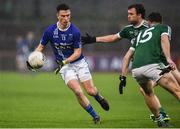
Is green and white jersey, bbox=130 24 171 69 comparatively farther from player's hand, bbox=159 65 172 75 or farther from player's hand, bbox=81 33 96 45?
player's hand, bbox=81 33 96 45

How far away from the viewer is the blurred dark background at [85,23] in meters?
40.2

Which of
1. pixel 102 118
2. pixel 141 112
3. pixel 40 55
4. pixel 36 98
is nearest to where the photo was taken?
pixel 40 55

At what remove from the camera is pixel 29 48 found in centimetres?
3788

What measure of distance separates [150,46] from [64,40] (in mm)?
2389

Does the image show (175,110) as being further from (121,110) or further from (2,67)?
(2,67)

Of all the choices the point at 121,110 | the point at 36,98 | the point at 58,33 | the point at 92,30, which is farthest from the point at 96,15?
the point at 58,33

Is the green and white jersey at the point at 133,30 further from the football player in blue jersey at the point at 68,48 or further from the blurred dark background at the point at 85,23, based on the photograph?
the blurred dark background at the point at 85,23

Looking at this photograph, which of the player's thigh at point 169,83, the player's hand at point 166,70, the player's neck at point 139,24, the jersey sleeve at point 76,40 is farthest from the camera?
the jersey sleeve at point 76,40

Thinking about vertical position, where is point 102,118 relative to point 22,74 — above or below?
above

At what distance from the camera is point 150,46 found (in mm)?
12352

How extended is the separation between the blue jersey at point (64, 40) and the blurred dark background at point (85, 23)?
24.8 metres

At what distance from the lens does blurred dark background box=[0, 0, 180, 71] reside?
4016 cm

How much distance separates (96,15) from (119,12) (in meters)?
1.45

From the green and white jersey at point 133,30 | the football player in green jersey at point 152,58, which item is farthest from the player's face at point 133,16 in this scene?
the football player in green jersey at point 152,58
